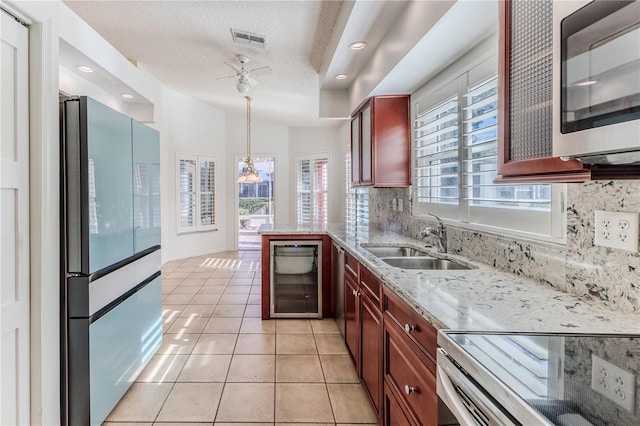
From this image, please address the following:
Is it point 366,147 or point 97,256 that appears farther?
point 366,147

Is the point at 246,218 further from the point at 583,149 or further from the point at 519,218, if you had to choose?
the point at 583,149

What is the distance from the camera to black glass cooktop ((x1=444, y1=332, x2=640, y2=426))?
602mm

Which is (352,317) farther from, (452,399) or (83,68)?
(83,68)

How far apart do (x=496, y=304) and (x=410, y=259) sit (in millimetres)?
1091

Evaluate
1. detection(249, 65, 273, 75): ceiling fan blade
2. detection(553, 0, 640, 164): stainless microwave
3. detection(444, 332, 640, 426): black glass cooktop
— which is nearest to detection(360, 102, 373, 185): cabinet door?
detection(249, 65, 273, 75): ceiling fan blade

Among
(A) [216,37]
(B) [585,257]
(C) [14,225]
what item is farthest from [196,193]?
(B) [585,257]

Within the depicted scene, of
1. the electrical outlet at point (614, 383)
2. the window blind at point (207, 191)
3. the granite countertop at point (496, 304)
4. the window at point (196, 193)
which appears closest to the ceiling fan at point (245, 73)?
the window at point (196, 193)

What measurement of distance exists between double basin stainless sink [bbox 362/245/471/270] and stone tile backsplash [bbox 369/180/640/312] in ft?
0.94

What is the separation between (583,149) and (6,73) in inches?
84.0

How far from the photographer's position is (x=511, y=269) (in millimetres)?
1648

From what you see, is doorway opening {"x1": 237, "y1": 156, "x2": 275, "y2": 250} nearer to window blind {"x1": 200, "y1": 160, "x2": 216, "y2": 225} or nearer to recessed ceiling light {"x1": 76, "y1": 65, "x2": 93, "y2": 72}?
window blind {"x1": 200, "y1": 160, "x2": 216, "y2": 225}

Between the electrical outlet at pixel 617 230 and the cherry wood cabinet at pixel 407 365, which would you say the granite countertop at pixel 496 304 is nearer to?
the cherry wood cabinet at pixel 407 365

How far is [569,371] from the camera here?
0.74 metres

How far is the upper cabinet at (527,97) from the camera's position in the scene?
0.98 metres
